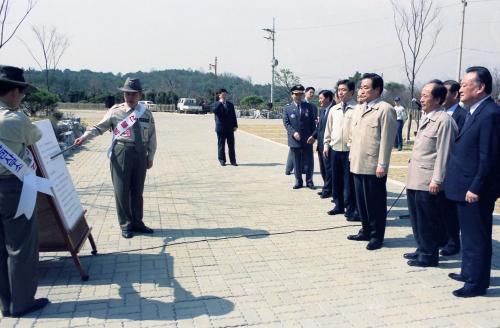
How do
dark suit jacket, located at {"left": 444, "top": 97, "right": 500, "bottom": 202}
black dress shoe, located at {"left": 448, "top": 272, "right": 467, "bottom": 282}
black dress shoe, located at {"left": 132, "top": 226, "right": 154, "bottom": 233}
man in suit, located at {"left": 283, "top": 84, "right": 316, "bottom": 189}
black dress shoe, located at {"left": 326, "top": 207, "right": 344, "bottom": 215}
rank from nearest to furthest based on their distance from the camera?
dark suit jacket, located at {"left": 444, "top": 97, "right": 500, "bottom": 202} → black dress shoe, located at {"left": 448, "top": 272, "right": 467, "bottom": 282} → black dress shoe, located at {"left": 132, "top": 226, "right": 154, "bottom": 233} → black dress shoe, located at {"left": 326, "top": 207, "right": 344, "bottom": 215} → man in suit, located at {"left": 283, "top": 84, "right": 316, "bottom": 189}

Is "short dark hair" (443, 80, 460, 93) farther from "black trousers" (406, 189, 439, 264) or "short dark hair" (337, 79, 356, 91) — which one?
"short dark hair" (337, 79, 356, 91)

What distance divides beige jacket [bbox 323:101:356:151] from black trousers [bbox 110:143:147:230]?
117 inches

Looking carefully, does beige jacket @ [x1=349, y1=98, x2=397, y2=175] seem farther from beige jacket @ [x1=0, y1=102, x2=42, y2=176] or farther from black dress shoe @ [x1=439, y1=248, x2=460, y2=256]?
beige jacket @ [x1=0, y1=102, x2=42, y2=176]

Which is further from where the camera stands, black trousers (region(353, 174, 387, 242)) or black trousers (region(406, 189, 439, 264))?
black trousers (region(353, 174, 387, 242))

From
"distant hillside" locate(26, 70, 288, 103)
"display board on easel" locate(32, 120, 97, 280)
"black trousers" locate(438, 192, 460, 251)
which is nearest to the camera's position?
"display board on easel" locate(32, 120, 97, 280)

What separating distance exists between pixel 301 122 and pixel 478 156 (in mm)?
5115

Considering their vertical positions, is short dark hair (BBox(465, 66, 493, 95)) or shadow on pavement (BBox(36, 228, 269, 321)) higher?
short dark hair (BBox(465, 66, 493, 95))

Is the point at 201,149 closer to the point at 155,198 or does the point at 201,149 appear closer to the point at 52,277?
the point at 155,198

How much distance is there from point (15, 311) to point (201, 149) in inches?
481

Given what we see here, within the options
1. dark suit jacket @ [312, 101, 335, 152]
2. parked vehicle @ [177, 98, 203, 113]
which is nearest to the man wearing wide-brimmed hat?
dark suit jacket @ [312, 101, 335, 152]

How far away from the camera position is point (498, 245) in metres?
5.32

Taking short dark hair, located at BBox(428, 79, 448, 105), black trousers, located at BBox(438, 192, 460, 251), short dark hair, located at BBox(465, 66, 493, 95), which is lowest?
black trousers, located at BBox(438, 192, 460, 251)

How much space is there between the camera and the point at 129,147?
210 inches

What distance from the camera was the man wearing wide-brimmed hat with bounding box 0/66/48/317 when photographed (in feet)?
11.0
